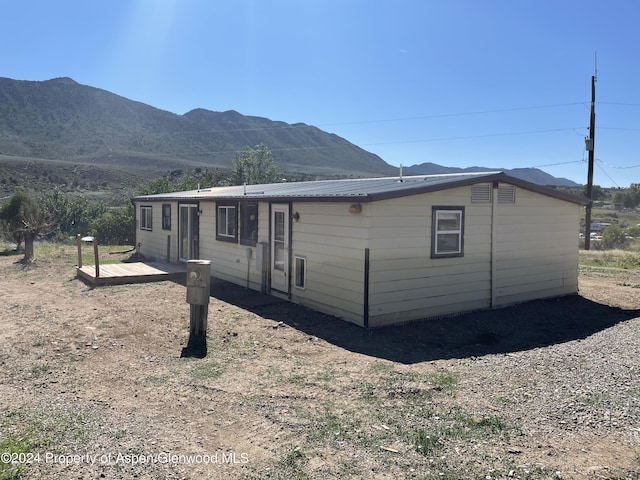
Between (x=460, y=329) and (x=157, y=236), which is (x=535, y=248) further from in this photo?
(x=157, y=236)

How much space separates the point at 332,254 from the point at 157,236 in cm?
931

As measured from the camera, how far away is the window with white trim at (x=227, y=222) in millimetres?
11593

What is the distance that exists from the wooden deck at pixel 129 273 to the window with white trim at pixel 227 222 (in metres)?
1.49

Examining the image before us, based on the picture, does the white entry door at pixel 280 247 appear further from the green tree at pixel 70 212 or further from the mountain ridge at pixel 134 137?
the mountain ridge at pixel 134 137

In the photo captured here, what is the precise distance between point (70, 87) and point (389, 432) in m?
121

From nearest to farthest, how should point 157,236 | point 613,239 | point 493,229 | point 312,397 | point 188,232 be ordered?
point 312,397 < point 493,229 < point 188,232 < point 157,236 < point 613,239

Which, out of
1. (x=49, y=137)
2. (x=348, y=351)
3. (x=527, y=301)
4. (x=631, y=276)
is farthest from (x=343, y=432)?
(x=49, y=137)

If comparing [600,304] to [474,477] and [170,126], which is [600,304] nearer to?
[474,477]

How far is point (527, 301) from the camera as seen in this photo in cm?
1002

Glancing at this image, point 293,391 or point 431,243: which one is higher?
point 431,243

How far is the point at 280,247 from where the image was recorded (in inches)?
396

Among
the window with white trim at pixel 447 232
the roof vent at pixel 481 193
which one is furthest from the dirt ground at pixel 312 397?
the roof vent at pixel 481 193

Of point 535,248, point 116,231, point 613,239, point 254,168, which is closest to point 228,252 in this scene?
point 535,248

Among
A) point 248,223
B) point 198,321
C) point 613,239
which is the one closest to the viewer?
point 198,321
